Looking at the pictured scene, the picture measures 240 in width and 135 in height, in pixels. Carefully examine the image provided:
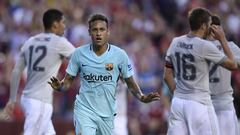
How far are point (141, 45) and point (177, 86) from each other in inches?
358

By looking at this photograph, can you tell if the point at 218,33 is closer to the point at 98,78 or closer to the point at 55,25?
the point at 98,78

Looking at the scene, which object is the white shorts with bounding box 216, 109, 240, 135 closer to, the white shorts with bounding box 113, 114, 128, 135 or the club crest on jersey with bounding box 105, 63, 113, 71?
the club crest on jersey with bounding box 105, 63, 113, 71

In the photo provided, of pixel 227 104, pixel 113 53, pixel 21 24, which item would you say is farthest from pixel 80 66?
pixel 21 24

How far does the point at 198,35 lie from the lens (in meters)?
13.4

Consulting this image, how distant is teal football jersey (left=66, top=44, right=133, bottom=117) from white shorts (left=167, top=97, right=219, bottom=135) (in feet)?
3.31

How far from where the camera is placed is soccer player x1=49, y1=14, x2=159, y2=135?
12.8 m

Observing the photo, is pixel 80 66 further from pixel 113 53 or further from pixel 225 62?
pixel 225 62

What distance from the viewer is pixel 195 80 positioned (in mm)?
13414

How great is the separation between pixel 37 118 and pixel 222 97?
9.78ft

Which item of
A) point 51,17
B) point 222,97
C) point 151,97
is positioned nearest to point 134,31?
point 51,17

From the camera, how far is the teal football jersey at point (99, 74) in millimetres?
12867

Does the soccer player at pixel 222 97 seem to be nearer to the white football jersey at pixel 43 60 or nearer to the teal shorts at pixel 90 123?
the teal shorts at pixel 90 123

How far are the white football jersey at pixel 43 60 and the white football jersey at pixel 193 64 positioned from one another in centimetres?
223

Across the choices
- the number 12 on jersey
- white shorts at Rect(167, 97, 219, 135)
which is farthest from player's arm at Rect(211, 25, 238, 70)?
the number 12 on jersey
